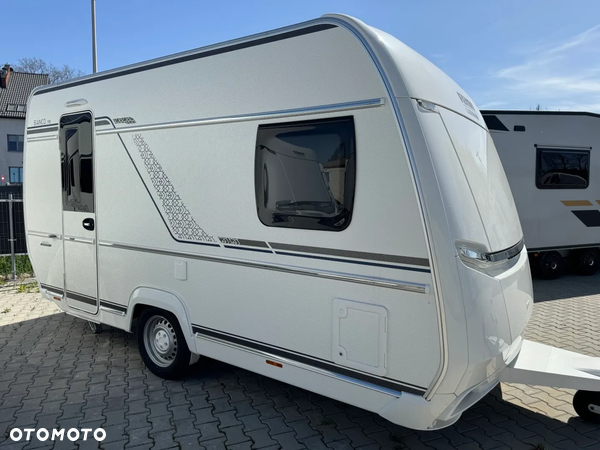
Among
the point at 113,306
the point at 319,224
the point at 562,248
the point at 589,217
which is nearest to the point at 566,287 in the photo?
the point at 562,248

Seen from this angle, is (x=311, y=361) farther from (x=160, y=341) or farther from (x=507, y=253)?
(x=160, y=341)

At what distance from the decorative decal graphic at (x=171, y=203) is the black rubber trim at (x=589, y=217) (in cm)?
787

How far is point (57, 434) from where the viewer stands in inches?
144

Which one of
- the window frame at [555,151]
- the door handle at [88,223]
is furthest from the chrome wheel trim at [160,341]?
the window frame at [555,151]

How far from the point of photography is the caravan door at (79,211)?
501 cm

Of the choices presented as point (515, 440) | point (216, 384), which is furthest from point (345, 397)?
point (216, 384)

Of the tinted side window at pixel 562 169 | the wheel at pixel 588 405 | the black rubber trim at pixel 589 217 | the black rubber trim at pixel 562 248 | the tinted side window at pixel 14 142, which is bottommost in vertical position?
the wheel at pixel 588 405

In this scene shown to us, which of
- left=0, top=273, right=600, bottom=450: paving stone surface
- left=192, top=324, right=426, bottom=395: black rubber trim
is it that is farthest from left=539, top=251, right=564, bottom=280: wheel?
left=192, top=324, right=426, bottom=395: black rubber trim

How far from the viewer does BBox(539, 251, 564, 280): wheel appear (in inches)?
366

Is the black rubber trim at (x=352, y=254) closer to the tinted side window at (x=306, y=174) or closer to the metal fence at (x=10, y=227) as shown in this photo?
the tinted side window at (x=306, y=174)

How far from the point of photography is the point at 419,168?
285 centimetres

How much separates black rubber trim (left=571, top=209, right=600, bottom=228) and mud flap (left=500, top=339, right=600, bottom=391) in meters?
6.40

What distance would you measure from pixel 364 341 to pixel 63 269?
12.4ft

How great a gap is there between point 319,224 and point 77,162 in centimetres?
310
